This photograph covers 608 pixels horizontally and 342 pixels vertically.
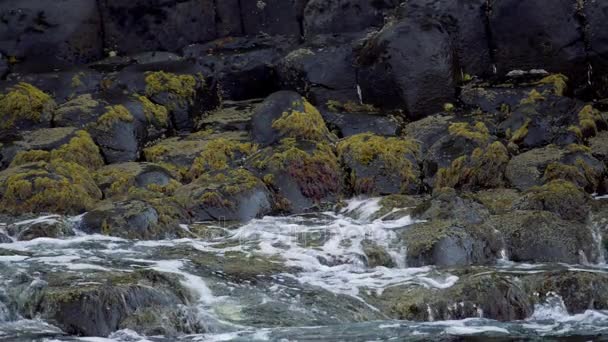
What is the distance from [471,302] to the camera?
9625 mm

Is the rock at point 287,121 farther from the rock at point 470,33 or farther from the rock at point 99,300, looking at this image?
the rock at point 99,300

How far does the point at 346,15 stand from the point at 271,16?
152 centimetres

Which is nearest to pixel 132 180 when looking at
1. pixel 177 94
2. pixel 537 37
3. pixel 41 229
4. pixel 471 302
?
pixel 41 229

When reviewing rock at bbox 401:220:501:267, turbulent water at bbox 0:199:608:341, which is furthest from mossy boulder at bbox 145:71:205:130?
rock at bbox 401:220:501:267

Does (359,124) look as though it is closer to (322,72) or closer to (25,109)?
(322,72)

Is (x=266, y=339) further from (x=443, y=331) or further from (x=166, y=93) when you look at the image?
(x=166, y=93)

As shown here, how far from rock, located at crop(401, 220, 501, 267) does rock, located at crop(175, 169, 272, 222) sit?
2.44m

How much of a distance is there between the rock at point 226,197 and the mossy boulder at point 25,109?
11.0 feet

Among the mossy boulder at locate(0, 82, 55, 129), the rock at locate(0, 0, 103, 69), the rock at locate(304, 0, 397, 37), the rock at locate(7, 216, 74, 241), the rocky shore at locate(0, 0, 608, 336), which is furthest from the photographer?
the rock at locate(304, 0, 397, 37)

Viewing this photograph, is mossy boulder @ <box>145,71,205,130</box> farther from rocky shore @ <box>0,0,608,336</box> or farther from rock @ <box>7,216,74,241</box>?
rock @ <box>7,216,74,241</box>

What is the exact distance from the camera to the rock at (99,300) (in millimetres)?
8938

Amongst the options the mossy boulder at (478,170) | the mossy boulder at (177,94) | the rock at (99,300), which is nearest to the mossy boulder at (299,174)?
the mossy boulder at (478,170)

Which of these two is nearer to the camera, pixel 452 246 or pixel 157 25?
pixel 452 246

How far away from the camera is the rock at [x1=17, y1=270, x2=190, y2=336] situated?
8938 millimetres
